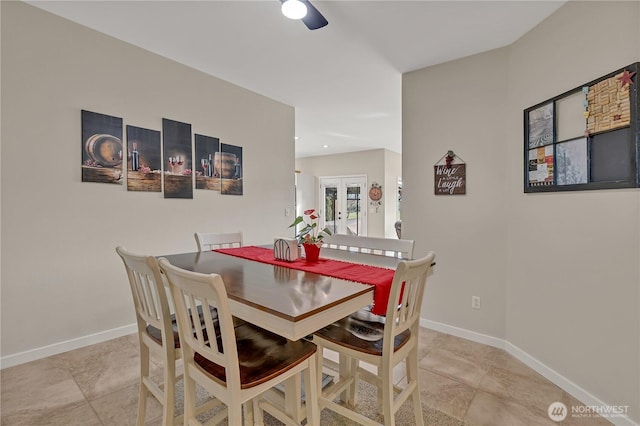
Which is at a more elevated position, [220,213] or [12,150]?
[12,150]

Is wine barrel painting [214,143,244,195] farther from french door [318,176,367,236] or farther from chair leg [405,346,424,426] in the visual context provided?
french door [318,176,367,236]

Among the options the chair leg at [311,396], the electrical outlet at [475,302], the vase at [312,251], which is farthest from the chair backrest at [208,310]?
the electrical outlet at [475,302]

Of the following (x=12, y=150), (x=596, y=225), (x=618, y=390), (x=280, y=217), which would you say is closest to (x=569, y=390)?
(x=618, y=390)

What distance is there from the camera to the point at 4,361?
206cm

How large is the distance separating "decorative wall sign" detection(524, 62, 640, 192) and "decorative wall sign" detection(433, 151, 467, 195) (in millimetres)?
525

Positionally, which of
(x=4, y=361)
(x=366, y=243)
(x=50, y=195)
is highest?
(x=50, y=195)

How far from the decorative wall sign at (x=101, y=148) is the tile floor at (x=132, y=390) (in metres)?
1.40

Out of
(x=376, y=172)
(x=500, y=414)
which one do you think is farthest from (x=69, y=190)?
(x=376, y=172)

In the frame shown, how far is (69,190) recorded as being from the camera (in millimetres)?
2305

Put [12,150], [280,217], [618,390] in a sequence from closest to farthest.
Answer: [618,390] → [12,150] → [280,217]

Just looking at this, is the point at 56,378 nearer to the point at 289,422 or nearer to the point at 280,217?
the point at 289,422

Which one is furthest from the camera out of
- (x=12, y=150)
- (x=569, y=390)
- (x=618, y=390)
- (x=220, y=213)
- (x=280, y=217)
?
(x=280, y=217)

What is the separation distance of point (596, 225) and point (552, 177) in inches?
17.2

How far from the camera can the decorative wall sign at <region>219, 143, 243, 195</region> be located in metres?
3.34
